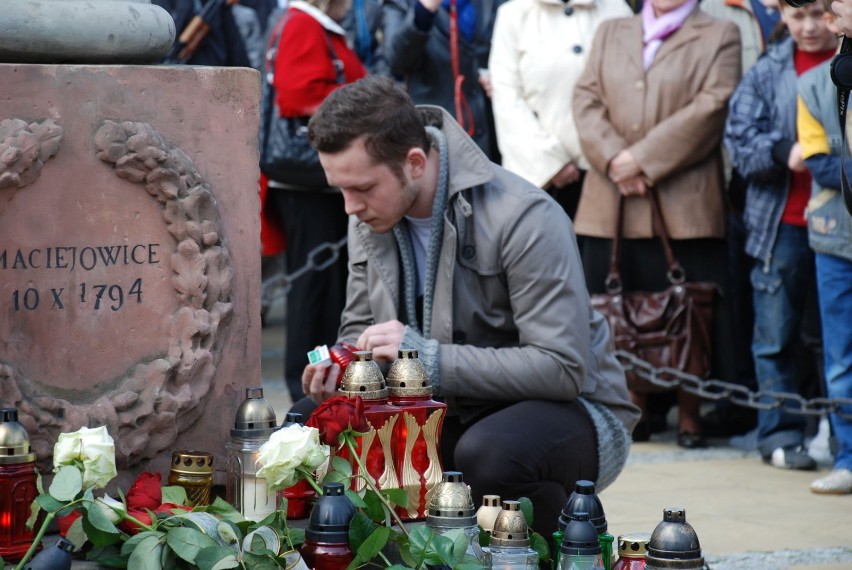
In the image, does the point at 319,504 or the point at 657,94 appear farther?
the point at 657,94

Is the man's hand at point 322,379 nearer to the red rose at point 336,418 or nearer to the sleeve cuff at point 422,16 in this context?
the red rose at point 336,418

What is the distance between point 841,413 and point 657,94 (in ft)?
5.07

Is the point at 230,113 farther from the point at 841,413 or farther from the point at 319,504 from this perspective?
the point at 841,413

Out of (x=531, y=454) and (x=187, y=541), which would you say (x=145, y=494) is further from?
(x=531, y=454)

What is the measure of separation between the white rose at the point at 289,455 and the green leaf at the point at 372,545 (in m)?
0.21

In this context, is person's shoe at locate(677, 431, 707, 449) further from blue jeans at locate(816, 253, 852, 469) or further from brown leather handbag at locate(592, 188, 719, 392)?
blue jeans at locate(816, 253, 852, 469)

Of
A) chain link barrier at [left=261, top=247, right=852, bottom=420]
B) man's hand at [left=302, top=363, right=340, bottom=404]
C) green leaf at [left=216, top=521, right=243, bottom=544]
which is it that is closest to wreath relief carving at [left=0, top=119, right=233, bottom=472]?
man's hand at [left=302, top=363, right=340, bottom=404]

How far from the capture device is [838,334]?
5.35 m

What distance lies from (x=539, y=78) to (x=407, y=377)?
10.6 ft

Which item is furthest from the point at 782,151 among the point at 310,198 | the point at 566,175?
the point at 310,198

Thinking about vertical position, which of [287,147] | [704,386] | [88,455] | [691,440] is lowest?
[691,440]

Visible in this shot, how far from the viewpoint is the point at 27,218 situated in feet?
10.1

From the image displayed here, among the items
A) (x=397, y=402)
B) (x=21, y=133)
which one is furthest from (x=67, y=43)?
(x=397, y=402)

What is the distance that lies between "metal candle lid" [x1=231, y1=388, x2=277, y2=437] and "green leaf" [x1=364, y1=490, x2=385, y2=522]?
0.86 feet
